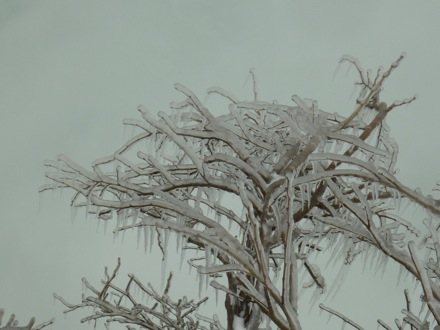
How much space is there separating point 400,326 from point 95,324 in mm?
3257

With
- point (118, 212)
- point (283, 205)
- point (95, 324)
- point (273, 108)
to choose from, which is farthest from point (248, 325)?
point (95, 324)

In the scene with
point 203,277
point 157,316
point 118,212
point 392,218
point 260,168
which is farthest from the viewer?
point 157,316

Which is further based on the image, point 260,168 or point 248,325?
point 248,325

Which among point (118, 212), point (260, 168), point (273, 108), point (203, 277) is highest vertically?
point (273, 108)

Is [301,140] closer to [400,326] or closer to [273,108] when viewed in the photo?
[273,108]

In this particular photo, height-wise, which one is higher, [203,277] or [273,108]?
[273,108]

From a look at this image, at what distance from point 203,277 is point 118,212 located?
0.93 metres

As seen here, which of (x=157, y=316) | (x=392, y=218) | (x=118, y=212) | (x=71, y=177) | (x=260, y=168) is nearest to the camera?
(x=260, y=168)

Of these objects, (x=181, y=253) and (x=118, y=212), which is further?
(x=118, y=212)

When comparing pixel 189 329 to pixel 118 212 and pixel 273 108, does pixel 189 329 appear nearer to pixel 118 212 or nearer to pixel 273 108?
pixel 118 212

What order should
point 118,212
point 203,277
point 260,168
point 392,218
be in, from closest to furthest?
point 203,277 < point 260,168 < point 118,212 < point 392,218

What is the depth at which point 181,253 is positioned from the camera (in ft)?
9.96

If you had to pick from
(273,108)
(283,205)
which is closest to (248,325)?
(283,205)

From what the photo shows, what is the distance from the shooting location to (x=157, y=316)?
509 cm
